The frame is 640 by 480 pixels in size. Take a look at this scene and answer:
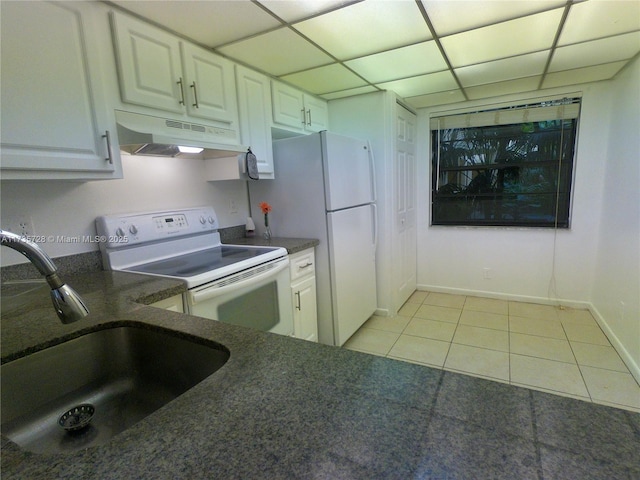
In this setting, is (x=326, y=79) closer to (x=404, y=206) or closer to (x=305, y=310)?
(x=404, y=206)

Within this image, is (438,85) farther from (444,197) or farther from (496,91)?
(444,197)

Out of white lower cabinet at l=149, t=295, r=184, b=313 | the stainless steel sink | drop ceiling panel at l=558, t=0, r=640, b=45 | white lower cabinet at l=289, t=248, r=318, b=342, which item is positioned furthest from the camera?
white lower cabinet at l=289, t=248, r=318, b=342

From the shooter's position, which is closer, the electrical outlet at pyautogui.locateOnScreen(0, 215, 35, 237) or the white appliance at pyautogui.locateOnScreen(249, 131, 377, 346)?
the electrical outlet at pyautogui.locateOnScreen(0, 215, 35, 237)

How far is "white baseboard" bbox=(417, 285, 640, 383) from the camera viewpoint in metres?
2.21

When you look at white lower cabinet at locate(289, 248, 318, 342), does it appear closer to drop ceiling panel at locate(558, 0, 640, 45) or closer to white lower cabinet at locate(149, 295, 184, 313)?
white lower cabinet at locate(149, 295, 184, 313)

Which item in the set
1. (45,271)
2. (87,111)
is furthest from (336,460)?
(87,111)

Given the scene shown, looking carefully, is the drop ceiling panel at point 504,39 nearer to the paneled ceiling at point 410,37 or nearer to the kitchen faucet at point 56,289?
the paneled ceiling at point 410,37

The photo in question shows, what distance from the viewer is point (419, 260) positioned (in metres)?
3.96

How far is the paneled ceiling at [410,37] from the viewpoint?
156 cm

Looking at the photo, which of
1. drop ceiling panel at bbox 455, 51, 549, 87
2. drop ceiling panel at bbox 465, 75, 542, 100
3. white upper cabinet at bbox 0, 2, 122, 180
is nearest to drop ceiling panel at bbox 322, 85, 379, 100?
drop ceiling panel at bbox 455, 51, 549, 87

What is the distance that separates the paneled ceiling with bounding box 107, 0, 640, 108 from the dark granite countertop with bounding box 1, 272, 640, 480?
1.60m

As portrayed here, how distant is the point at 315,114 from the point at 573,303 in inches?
124

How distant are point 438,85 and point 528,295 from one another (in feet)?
7.71

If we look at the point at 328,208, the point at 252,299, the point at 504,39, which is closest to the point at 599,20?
the point at 504,39
